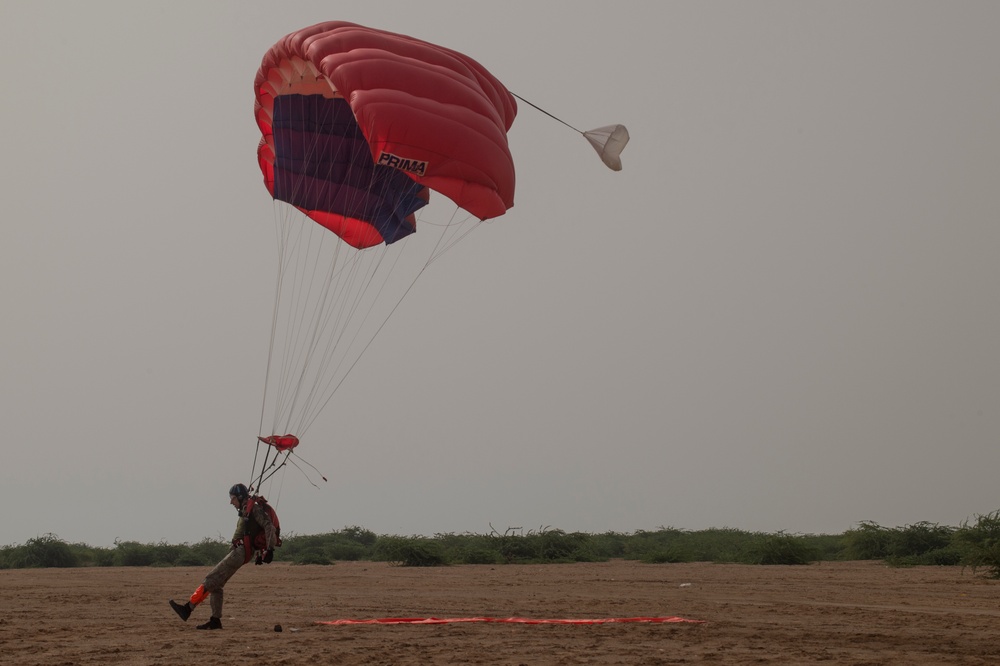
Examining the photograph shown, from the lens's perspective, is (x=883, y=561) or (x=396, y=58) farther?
(x=883, y=561)

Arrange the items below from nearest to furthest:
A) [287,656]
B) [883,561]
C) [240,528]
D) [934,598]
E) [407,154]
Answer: [287,656] → [240,528] → [407,154] → [934,598] → [883,561]

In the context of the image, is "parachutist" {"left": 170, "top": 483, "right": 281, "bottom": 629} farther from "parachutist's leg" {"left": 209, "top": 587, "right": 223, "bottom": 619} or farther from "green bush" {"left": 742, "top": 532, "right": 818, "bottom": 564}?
"green bush" {"left": 742, "top": 532, "right": 818, "bottom": 564}

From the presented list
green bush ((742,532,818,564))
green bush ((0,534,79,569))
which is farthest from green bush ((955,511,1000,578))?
green bush ((0,534,79,569))

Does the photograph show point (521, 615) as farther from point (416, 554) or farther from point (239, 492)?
point (416, 554)

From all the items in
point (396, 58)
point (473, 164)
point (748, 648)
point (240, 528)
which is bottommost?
point (748, 648)

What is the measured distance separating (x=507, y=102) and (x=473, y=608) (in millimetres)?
7183

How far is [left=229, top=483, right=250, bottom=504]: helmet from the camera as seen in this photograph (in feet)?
35.7

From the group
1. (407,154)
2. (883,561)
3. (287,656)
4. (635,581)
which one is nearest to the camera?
(287,656)

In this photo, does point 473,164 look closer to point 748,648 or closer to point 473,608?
point 473,608


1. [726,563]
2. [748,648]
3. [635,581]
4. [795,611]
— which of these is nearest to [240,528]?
[748,648]

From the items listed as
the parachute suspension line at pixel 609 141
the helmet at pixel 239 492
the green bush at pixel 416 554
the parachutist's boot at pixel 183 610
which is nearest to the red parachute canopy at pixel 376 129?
the parachute suspension line at pixel 609 141

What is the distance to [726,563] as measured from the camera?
22797mm

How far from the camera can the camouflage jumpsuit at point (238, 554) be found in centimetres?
1047

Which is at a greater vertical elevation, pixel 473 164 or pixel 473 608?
pixel 473 164
